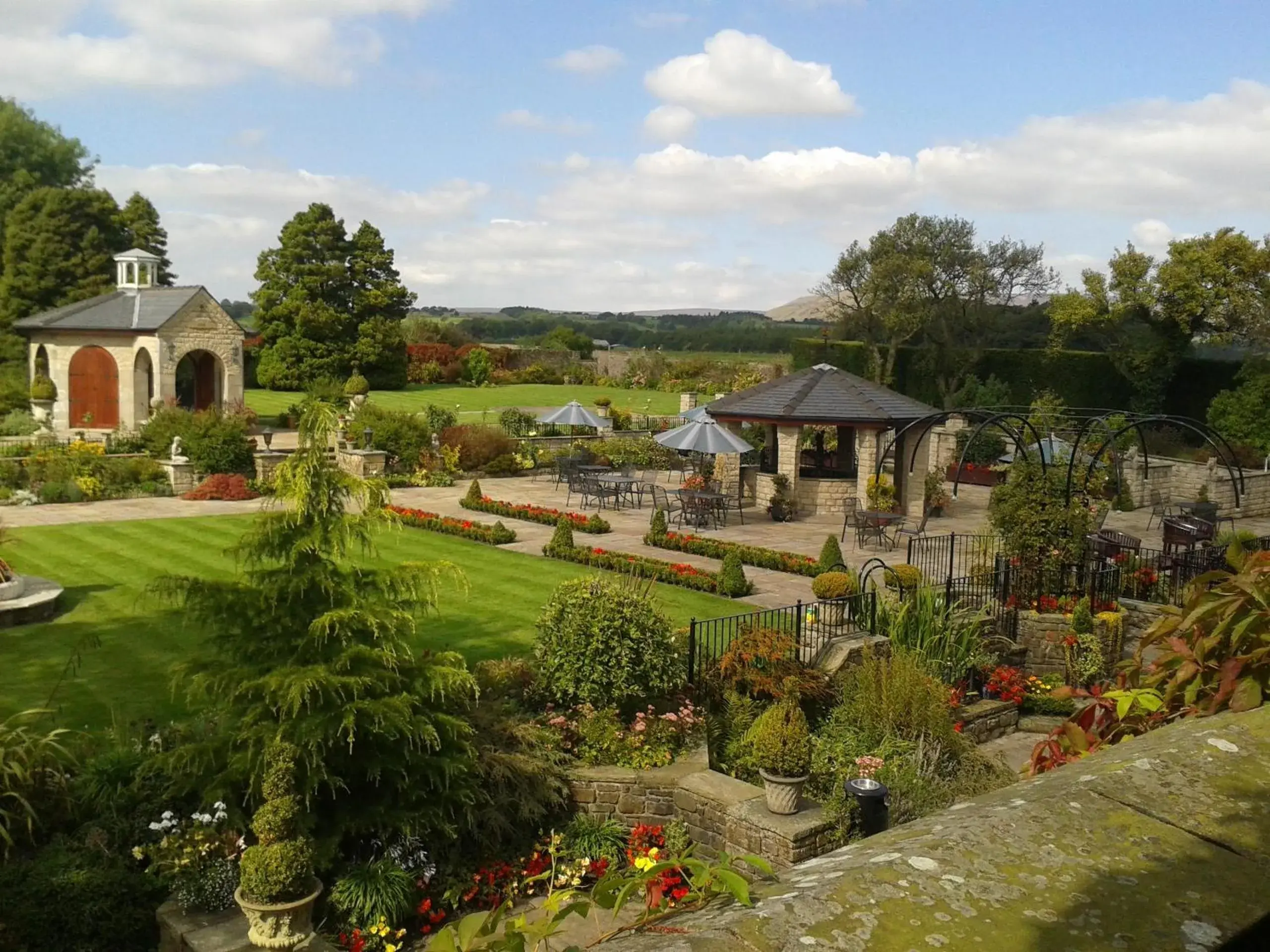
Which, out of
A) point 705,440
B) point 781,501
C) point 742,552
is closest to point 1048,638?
point 742,552

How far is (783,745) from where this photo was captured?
8500 mm

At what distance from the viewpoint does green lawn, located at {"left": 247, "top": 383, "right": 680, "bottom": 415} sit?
4112cm

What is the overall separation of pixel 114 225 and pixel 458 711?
131ft

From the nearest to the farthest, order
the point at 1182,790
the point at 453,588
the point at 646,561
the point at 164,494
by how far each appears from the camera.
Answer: the point at 1182,790
the point at 453,588
the point at 646,561
the point at 164,494

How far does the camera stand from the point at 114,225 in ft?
137

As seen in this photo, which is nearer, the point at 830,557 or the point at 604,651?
the point at 604,651

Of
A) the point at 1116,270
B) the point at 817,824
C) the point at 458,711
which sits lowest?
the point at 817,824

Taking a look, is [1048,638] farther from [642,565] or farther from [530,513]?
[530,513]

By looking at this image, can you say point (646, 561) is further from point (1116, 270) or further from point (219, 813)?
point (1116, 270)

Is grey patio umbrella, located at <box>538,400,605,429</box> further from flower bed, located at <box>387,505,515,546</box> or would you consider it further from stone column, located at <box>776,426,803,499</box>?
flower bed, located at <box>387,505,515,546</box>

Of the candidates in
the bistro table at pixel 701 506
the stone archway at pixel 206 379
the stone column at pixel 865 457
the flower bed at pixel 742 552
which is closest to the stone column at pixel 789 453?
the stone column at pixel 865 457

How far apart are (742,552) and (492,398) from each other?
29604mm

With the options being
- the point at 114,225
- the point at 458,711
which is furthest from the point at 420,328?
the point at 458,711

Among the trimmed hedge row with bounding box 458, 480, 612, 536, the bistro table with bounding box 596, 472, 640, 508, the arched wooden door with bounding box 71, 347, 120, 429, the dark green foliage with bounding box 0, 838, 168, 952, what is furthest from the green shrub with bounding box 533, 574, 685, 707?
the arched wooden door with bounding box 71, 347, 120, 429
